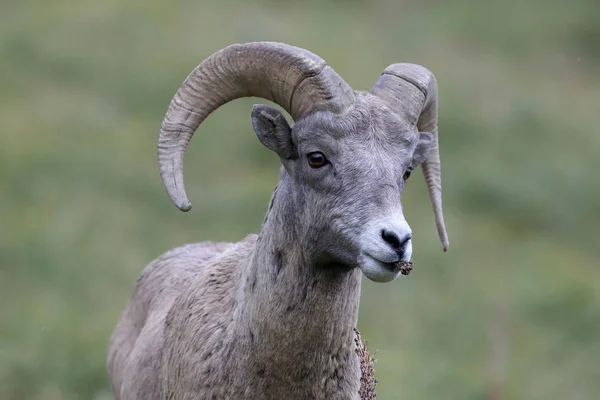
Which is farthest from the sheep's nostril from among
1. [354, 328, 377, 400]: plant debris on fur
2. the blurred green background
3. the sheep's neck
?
the blurred green background

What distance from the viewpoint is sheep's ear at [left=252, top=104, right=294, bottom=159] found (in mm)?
6094

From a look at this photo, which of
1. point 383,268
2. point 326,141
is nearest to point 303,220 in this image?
point 326,141

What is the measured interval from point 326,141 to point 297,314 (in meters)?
0.96

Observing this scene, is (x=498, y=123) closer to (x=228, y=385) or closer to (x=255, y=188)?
(x=255, y=188)

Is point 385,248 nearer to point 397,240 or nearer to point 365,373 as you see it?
point 397,240

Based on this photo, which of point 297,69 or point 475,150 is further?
point 475,150

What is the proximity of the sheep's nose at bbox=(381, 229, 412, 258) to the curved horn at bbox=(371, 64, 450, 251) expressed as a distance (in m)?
1.04

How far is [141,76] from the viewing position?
2231 cm

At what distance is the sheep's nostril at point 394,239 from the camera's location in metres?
5.38

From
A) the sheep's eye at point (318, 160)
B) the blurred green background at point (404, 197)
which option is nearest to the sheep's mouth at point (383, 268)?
the sheep's eye at point (318, 160)

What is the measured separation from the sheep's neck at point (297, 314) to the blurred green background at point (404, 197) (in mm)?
6461

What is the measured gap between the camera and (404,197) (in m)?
20.0

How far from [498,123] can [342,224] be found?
17.8 meters

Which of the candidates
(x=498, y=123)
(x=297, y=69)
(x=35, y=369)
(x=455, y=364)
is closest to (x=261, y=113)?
(x=297, y=69)
